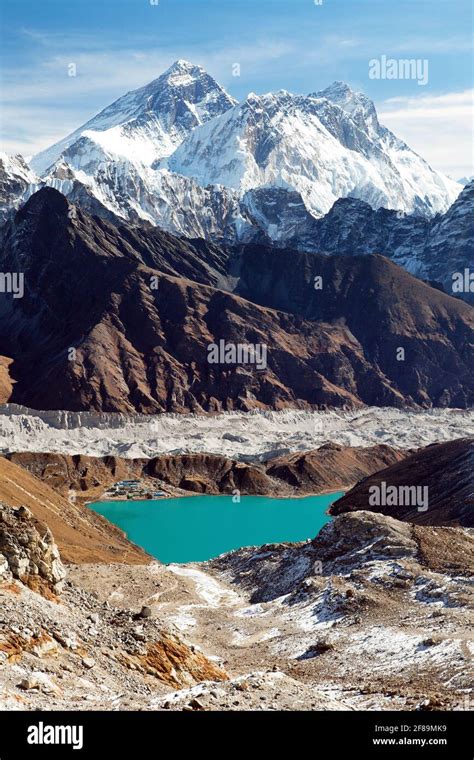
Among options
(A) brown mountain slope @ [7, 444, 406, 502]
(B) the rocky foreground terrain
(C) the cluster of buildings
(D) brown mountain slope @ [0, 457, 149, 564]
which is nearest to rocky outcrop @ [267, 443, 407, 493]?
(A) brown mountain slope @ [7, 444, 406, 502]

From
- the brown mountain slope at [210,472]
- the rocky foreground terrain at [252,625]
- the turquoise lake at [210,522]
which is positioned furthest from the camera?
the brown mountain slope at [210,472]
